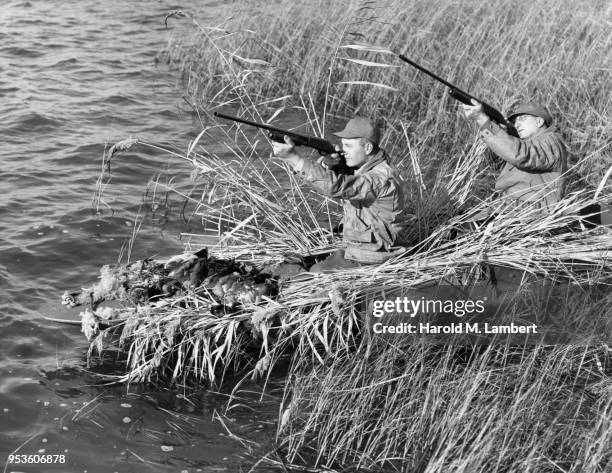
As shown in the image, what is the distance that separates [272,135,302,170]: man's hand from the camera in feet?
19.9

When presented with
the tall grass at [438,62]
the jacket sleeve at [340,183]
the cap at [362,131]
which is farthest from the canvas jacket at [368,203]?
the tall grass at [438,62]

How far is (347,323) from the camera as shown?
20.4ft

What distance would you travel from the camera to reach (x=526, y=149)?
6.96 m

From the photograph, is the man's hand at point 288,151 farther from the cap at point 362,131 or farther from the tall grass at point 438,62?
the tall grass at point 438,62

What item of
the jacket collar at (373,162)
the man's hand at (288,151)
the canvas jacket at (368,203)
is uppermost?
the man's hand at (288,151)

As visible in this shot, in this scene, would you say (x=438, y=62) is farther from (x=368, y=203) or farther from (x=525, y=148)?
(x=368, y=203)

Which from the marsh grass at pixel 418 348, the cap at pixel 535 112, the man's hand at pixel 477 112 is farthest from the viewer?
the cap at pixel 535 112

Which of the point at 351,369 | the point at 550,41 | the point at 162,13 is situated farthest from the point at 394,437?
the point at 162,13

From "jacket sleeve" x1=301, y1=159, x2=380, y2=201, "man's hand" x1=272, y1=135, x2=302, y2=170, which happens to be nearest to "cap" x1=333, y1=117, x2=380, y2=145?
"jacket sleeve" x1=301, y1=159, x2=380, y2=201

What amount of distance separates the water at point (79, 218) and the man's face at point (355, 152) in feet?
6.03

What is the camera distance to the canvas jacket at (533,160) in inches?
273

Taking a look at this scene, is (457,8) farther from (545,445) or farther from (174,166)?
(545,445)

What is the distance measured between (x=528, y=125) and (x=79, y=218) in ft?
14.8

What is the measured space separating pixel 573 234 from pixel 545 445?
6.50 ft
